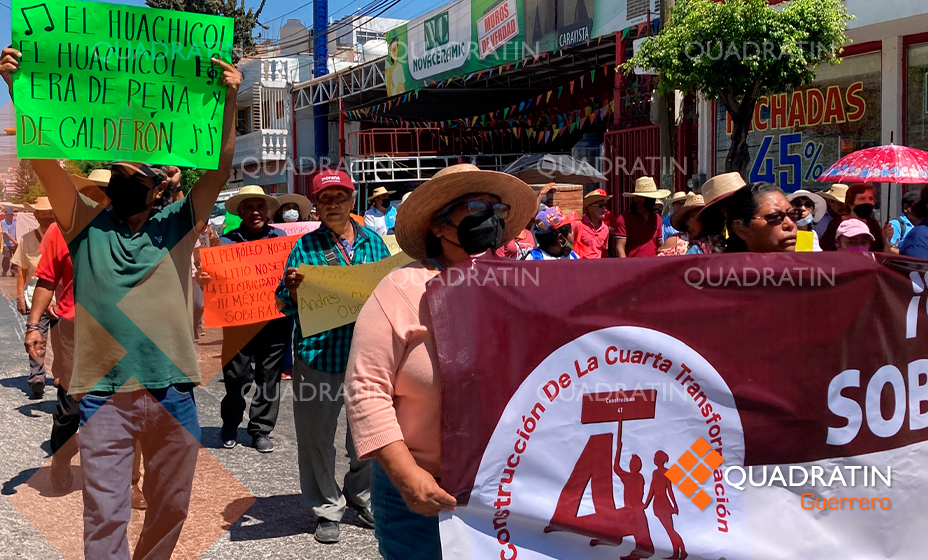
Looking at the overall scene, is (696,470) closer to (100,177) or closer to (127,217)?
(127,217)

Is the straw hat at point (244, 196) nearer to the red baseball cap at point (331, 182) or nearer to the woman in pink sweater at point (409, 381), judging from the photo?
the red baseball cap at point (331, 182)

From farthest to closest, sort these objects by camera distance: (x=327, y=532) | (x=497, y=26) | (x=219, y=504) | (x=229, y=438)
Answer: (x=497, y=26) → (x=229, y=438) → (x=219, y=504) → (x=327, y=532)

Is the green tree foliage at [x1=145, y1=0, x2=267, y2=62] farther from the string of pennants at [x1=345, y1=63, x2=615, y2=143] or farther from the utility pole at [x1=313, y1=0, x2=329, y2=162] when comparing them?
the string of pennants at [x1=345, y1=63, x2=615, y2=143]

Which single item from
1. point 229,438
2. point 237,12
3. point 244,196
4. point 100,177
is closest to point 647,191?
point 244,196

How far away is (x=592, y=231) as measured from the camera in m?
9.45

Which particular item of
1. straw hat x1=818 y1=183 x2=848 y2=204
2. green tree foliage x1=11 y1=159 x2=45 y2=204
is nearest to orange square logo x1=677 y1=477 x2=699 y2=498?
straw hat x1=818 y1=183 x2=848 y2=204

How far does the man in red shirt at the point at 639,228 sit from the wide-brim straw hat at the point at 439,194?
661cm

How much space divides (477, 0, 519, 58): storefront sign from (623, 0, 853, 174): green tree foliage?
26.4 ft

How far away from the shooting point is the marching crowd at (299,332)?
8.74 ft

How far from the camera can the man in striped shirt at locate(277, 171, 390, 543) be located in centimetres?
473

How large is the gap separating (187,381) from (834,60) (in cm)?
958

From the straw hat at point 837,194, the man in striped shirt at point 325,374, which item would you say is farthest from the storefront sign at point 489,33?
the man in striped shirt at point 325,374


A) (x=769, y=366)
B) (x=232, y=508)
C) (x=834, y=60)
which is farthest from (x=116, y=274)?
(x=834, y=60)

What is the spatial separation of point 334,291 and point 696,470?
2289 millimetres
